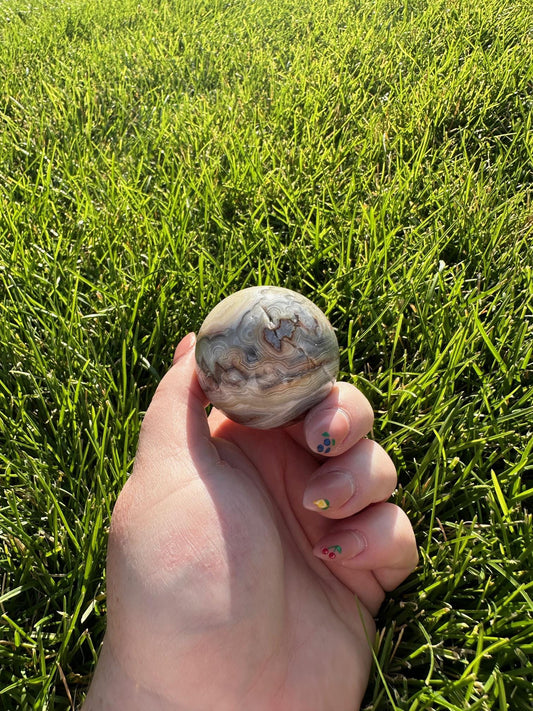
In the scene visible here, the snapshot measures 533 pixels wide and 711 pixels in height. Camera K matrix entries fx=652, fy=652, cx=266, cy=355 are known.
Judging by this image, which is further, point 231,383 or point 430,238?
point 430,238

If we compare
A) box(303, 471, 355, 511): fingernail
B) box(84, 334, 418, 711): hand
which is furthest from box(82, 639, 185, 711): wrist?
box(303, 471, 355, 511): fingernail

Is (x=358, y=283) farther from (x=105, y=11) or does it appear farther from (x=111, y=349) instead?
(x=105, y=11)

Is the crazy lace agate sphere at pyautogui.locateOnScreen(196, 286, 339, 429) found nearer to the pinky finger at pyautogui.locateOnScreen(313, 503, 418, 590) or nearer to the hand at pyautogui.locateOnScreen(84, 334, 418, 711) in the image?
the hand at pyautogui.locateOnScreen(84, 334, 418, 711)

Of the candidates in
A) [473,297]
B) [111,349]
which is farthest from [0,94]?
[473,297]

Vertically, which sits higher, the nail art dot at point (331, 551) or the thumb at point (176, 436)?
the thumb at point (176, 436)

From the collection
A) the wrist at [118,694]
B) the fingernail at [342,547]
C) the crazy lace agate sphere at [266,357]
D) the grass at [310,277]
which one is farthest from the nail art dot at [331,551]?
the wrist at [118,694]

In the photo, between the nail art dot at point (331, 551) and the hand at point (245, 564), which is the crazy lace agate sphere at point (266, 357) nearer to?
the hand at point (245, 564)

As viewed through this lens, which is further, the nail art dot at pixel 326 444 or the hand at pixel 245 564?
the nail art dot at pixel 326 444
